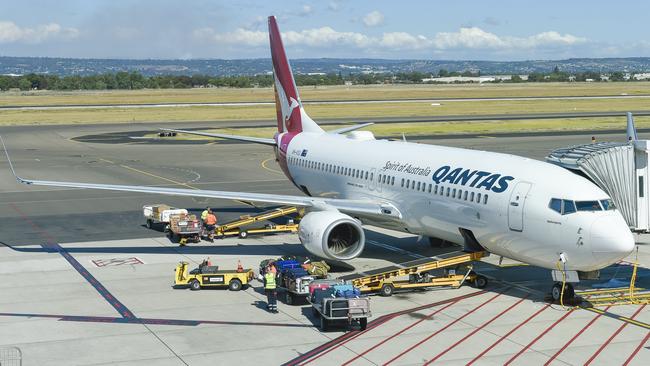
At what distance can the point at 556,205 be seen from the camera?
2695 centimetres

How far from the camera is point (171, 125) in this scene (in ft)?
371

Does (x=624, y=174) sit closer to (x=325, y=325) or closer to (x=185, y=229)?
(x=325, y=325)

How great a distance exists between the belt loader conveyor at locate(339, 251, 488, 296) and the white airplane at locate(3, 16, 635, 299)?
75 cm

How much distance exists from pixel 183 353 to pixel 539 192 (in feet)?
41.0

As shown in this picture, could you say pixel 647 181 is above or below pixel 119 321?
above

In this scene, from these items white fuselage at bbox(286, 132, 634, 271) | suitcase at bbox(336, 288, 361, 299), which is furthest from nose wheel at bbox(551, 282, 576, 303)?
suitcase at bbox(336, 288, 361, 299)

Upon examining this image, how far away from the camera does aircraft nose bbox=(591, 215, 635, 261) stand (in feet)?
85.1

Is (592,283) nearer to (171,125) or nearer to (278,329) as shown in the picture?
(278,329)

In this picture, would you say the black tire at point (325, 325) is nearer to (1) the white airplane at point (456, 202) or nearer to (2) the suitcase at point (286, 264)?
(2) the suitcase at point (286, 264)

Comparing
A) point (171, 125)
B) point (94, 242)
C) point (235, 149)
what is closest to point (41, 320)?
point (94, 242)

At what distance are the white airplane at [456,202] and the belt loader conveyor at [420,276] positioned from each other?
75 centimetres

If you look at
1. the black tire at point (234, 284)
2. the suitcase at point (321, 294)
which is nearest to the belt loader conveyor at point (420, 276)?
the suitcase at point (321, 294)

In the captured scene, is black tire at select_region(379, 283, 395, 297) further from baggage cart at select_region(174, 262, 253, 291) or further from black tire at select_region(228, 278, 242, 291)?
black tire at select_region(228, 278, 242, 291)

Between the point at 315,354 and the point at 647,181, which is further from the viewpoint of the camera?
the point at 647,181
